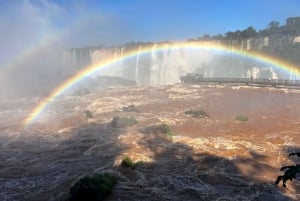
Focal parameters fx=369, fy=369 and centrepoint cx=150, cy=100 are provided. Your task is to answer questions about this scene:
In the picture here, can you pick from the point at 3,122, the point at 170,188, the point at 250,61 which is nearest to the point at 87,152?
the point at 170,188

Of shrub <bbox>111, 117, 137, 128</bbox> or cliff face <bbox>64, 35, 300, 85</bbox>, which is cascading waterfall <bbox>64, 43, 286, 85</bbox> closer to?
cliff face <bbox>64, 35, 300, 85</bbox>

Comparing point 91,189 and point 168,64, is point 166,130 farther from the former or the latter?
point 168,64

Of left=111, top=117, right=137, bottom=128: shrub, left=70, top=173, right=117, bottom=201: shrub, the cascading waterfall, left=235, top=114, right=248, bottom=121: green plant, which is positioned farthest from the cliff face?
left=70, top=173, right=117, bottom=201: shrub

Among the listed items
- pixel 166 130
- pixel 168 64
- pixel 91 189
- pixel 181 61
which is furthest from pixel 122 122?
pixel 181 61

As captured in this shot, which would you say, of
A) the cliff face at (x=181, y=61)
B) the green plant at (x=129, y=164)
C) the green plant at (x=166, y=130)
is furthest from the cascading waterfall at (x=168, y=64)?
the green plant at (x=129, y=164)

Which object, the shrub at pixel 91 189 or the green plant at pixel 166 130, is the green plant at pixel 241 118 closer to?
the green plant at pixel 166 130

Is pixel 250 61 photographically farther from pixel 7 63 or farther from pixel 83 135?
pixel 7 63
